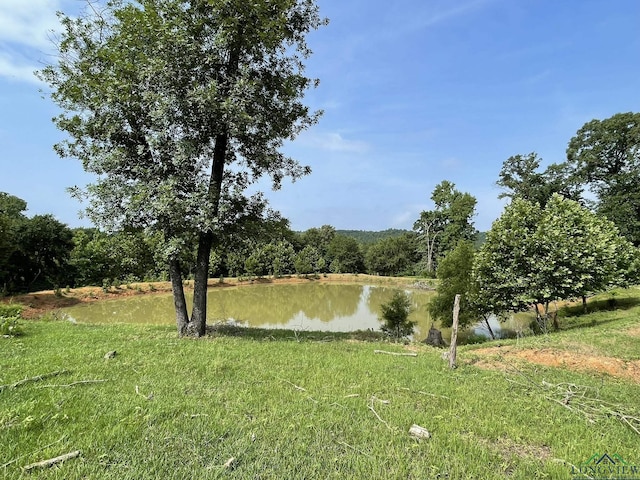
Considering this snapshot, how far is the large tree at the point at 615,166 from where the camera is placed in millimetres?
28953

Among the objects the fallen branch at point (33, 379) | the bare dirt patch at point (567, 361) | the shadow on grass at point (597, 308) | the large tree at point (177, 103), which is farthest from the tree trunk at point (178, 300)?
the shadow on grass at point (597, 308)

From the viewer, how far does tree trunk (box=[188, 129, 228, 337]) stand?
880cm

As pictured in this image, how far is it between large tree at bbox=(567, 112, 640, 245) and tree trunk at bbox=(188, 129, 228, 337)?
109 ft

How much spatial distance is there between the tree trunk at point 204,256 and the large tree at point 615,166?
109ft

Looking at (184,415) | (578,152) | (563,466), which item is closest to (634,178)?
(578,152)

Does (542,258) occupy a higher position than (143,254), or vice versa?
(542,258)

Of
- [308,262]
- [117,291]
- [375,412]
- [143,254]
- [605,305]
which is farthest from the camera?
[308,262]

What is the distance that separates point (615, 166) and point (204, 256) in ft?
126

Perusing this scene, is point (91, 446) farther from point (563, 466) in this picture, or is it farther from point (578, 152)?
point (578, 152)

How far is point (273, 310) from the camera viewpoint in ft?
80.9

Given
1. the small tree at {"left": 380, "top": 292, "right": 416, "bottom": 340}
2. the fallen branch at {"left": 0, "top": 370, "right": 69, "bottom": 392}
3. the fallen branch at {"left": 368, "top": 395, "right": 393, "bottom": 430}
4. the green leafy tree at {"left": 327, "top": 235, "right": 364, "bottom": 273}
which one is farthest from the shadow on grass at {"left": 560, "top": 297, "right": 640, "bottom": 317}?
the green leafy tree at {"left": 327, "top": 235, "right": 364, "bottom": 273}

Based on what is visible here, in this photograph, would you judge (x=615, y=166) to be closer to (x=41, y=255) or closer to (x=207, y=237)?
(x=207, y=237)

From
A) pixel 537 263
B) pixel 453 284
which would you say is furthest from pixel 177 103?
Answer: pixel 453 284

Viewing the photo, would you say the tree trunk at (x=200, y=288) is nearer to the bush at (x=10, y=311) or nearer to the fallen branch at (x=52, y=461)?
the fallen branch at (x=52, y=461)
